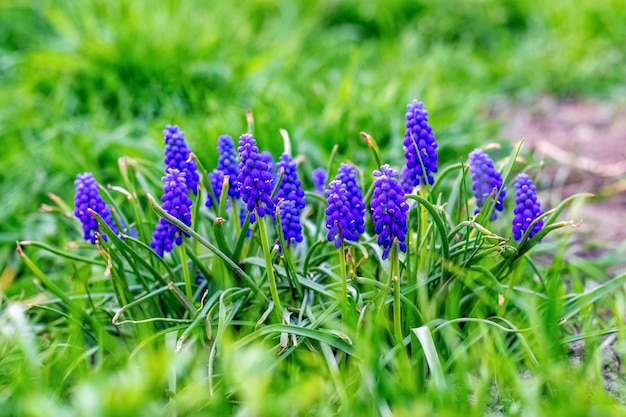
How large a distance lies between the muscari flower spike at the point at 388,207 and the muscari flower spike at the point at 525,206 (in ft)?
1.56

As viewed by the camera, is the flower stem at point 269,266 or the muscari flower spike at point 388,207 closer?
the muscari flower spike at point 388,207

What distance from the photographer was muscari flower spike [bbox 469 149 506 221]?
290cm

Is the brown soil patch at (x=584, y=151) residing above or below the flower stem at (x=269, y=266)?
below

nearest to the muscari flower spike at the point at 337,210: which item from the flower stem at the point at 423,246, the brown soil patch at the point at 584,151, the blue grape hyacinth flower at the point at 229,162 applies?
the flower stem at the point at 423,246

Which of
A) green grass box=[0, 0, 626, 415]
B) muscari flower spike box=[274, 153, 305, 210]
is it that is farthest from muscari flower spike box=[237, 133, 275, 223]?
green grass box=[0, 0, 626, 415]

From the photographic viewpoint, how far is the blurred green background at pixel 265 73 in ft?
A: 15.6

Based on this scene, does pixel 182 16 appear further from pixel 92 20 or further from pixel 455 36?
pixel 455 36

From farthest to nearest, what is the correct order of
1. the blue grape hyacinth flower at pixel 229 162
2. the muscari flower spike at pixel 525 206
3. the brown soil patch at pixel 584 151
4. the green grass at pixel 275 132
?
1. the brown soil patch at pixel 584 151
2. the blue grape hyacinth flower at pixel 229 162
3. the muscari flower spike at pixel 525 206
4. the green grass at pixel 275 132

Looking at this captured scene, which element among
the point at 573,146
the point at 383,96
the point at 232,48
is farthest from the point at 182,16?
the point at 573,146

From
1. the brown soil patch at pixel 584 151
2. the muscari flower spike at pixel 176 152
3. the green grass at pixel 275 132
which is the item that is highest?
the muscari flower spike at pixel 176 152

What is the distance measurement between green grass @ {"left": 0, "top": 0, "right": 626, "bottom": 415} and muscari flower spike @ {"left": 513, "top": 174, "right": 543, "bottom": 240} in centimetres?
27

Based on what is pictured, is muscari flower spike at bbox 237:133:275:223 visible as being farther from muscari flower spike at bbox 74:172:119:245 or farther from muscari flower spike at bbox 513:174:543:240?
muscari flower spike at bbox 513:174:543:240

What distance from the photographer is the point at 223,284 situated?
303 centimetres

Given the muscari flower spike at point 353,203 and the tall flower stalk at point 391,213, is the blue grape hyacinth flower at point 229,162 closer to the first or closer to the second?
the muscari flower spike at point 353,203
